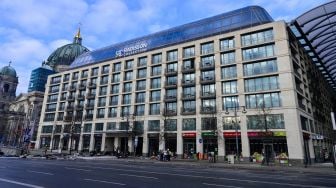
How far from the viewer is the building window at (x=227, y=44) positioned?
45125 mm

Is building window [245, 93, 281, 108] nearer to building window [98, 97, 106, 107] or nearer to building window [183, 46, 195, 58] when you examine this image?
building window [183, 46, 195, 58]

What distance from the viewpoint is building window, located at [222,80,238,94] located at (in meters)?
42.7

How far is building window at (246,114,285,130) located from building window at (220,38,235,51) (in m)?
13.4

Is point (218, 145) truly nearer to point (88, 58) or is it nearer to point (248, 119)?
point (248, 119)

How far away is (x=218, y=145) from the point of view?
4125 centimetres

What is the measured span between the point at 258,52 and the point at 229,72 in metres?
5.72

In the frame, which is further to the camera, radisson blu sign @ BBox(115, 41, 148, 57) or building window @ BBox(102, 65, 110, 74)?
building window @ BBox(102, 65, 110, 74)

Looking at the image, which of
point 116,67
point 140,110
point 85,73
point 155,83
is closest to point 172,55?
point 155,83

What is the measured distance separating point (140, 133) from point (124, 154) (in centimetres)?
559

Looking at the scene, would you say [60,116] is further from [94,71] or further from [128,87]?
[128,87]

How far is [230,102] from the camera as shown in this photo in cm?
4244

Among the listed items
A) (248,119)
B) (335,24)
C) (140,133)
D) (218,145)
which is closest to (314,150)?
(248,119)

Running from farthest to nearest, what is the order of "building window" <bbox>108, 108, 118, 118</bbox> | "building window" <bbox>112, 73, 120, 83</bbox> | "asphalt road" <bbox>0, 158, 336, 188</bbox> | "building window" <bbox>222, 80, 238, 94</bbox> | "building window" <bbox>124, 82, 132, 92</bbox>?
"building window" <bbox>112, 73, 120, 83</bbox> → "building window" <bbox>108, 108, 118, 118</bbox> → "building window" <bbox>124, 82, 132, 92</bbox> → "building window" <bbox>222, 80, 238, 94</bbox> → "asphalt road" <bbox>0, 158, 336, 188</bbox>

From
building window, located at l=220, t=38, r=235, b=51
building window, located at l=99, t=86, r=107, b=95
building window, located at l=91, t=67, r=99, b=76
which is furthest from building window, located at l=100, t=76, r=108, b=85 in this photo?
building window, located at l=220, t=38, r=235, b=51
